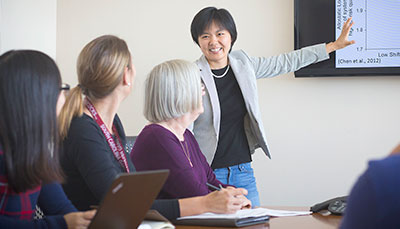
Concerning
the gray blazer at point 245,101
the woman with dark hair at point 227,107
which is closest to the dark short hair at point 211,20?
the woman with dark hair at point 227,107

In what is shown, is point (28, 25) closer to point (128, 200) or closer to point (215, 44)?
point (215, 44)

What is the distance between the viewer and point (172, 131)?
84.0 inches

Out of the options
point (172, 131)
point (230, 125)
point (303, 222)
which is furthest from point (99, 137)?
point (230, 125)

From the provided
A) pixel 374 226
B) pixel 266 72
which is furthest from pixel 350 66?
pixel 374 226

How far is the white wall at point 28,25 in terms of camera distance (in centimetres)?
344

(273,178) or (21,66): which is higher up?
(21,66)

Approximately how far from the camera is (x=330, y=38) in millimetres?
3408

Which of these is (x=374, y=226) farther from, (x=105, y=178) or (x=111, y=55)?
(x=111, y=55)

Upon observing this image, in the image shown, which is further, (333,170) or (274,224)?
(333,170)

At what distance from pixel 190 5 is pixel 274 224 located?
7.36ft

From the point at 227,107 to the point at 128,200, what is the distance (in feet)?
5.43

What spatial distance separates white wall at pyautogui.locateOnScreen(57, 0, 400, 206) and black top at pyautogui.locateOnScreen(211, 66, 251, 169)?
25.9 inches

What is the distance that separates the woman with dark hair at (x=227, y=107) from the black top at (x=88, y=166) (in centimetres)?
101

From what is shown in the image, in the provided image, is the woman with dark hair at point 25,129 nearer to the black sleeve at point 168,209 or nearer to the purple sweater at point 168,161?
the black sleeve at point 168,209
